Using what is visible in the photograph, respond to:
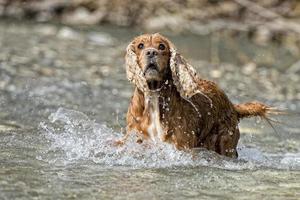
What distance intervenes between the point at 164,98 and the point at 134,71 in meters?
0.39

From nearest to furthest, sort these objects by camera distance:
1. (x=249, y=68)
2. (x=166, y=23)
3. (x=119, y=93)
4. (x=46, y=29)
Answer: (x=119, y=93), (x=249, y=68), (x=46, y=29), (x=166, y=23)

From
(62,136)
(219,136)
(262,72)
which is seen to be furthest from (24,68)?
(219,136)

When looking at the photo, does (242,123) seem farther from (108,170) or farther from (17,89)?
(108,170)

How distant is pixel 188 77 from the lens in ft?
23.5

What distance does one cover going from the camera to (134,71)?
703 centimetres

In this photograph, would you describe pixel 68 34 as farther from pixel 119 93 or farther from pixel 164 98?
pixel 164 98

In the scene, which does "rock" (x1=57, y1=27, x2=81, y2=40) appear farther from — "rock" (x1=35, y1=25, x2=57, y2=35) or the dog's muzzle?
the dog's muzzle

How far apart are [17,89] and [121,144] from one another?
426cm

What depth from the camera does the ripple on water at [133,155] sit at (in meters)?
6.96

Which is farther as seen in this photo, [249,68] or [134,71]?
[249,68]

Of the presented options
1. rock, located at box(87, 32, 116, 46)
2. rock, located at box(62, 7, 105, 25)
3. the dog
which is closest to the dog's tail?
the dog

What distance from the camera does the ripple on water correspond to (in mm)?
6965

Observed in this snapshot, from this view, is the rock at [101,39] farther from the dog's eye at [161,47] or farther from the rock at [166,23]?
the dog's eye at [161,47]

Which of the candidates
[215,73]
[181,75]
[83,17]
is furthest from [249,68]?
[181,75]
